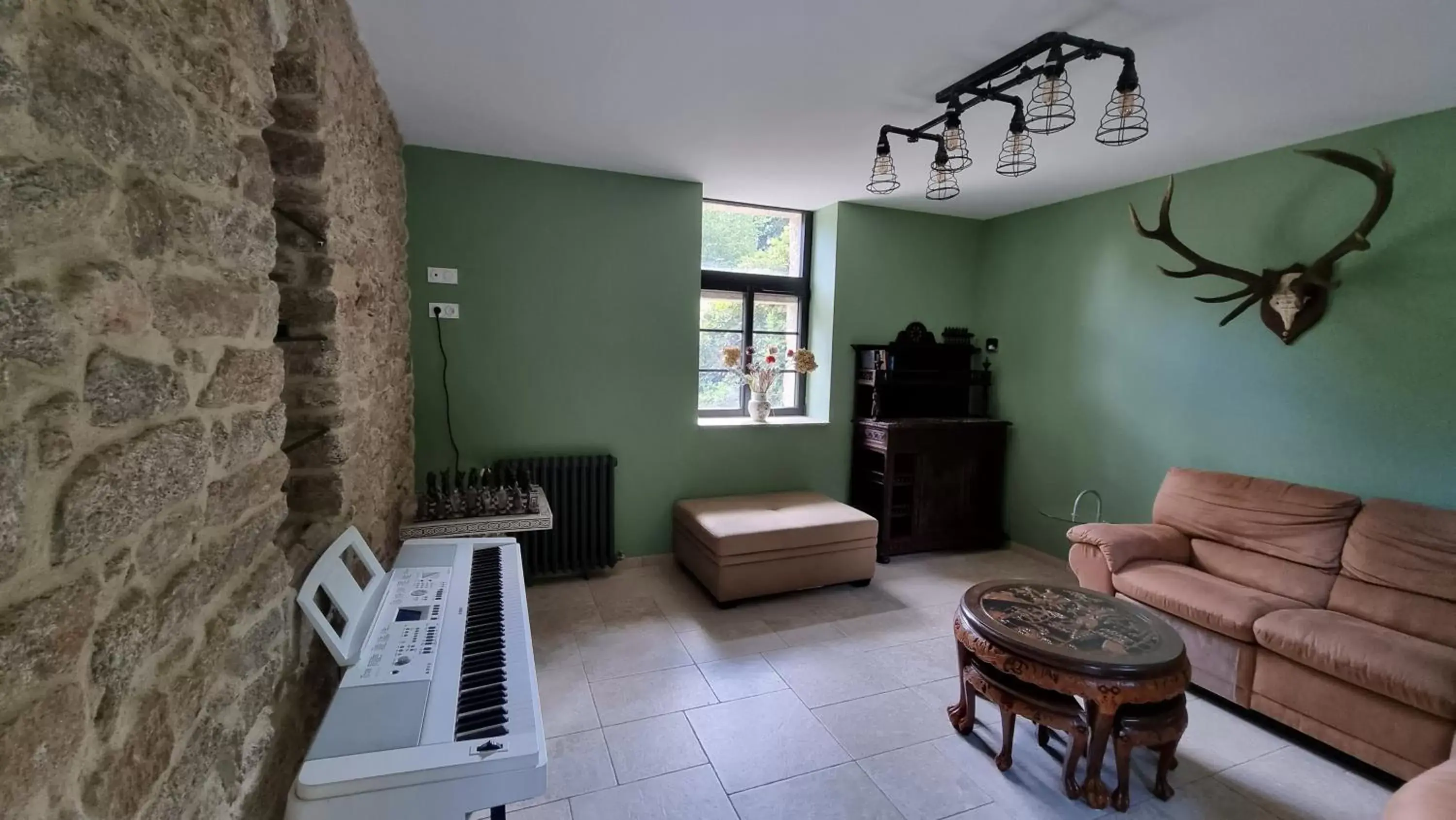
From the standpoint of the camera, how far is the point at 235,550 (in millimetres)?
1073

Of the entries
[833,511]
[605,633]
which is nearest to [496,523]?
[605,633]

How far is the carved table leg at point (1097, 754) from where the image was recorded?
1.83 metres

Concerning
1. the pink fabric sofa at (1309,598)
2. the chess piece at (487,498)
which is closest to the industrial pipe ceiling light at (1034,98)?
the pink fabric sofa at (1309,598)

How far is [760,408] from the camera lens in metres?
4.18

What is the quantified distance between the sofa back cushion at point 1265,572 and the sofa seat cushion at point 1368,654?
163 millimetres

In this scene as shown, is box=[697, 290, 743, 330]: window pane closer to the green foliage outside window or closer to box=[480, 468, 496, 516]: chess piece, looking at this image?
the green foliage outside window

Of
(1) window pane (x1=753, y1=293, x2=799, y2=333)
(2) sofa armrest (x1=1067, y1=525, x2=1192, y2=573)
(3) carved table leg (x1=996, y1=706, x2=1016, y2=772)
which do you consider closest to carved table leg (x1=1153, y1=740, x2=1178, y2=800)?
(3) carved table leg (x1=996, y1=706, x2=1016, y2=772)

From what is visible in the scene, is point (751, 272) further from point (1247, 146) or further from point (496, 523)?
point (1247, 146)

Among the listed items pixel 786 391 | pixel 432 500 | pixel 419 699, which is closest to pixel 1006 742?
pixel 419 699

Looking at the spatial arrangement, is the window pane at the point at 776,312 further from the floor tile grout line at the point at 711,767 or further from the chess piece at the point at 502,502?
the floor tile grout line at the point at 711,767

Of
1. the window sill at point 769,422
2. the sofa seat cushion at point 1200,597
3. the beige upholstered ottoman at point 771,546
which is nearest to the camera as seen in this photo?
the sofa seat cushion at point 1200,597

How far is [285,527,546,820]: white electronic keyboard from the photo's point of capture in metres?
1.04

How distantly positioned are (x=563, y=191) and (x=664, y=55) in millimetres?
1551

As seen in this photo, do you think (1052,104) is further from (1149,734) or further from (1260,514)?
(1260,514)
